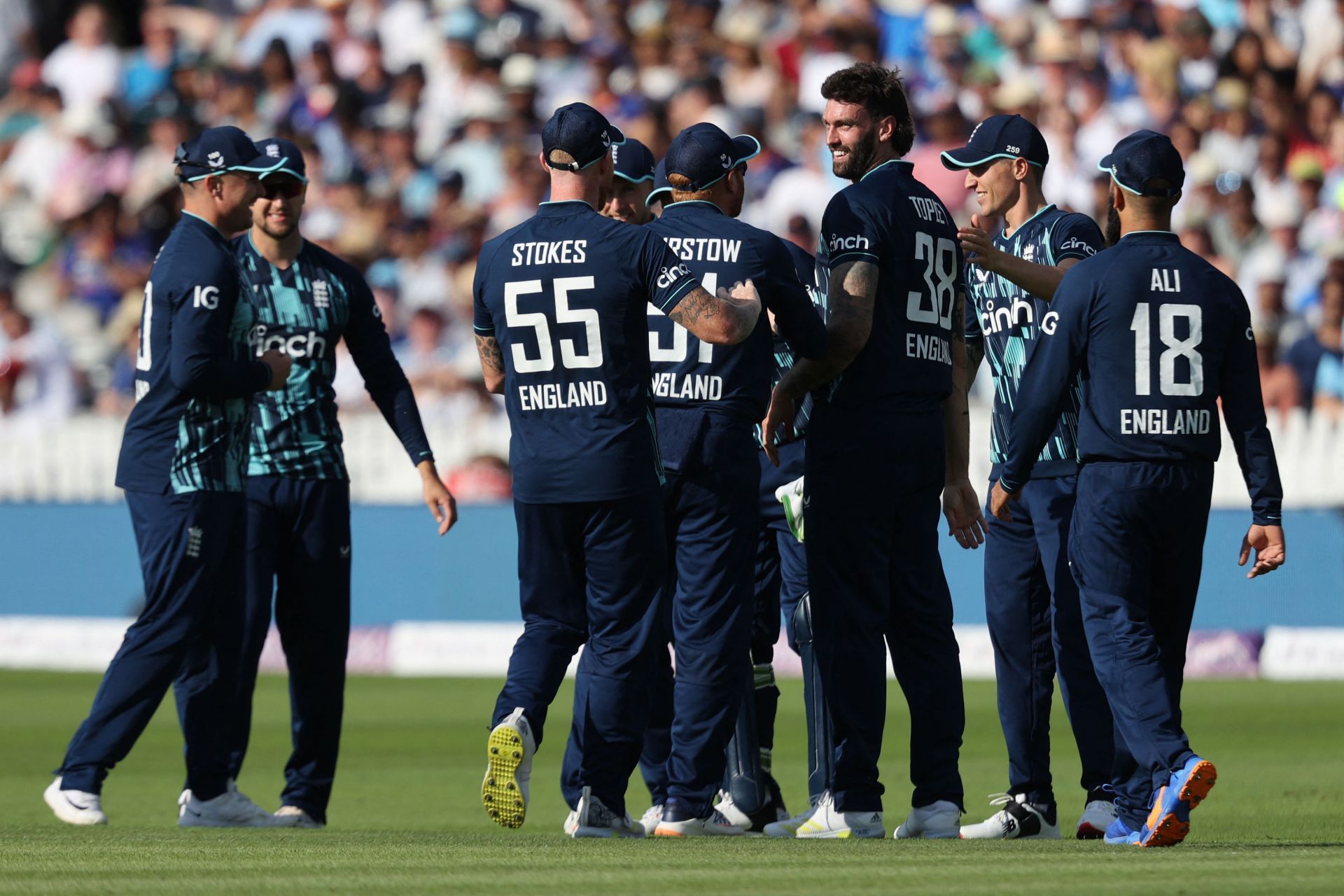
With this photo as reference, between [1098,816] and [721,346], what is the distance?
7.58 ft

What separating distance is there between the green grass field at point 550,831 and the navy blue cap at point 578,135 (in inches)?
93.3

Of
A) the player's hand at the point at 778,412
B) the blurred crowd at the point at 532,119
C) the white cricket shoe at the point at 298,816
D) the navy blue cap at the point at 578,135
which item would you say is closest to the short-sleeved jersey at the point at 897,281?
the player's hand at the point at 778,412

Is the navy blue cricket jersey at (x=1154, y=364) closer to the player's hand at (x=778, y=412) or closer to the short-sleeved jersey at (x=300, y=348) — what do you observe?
the player's hand at (x=778, y=412)

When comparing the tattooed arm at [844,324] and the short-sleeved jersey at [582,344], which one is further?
the tattooed arm at [844,324]

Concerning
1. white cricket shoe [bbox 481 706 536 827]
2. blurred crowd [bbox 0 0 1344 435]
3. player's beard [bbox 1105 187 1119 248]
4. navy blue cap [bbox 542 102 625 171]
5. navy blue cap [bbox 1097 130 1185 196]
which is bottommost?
white cricket shoe [bbox 481 706 536 827]

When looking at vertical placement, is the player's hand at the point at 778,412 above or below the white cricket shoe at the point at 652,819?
above

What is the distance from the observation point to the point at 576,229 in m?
7.61

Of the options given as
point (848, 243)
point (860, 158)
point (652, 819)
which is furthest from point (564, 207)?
point (652, 819)

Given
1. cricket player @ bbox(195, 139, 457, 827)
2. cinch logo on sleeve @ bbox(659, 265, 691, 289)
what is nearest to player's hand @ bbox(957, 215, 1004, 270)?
cinch logo on sleeve @ bbox(659, 265, 691, 289)

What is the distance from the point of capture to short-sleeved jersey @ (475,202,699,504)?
7.54m

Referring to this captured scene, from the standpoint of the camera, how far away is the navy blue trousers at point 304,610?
9.04 metres

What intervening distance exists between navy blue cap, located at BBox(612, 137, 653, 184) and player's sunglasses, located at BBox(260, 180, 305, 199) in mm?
1372

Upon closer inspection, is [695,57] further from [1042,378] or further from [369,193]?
[1042,378]

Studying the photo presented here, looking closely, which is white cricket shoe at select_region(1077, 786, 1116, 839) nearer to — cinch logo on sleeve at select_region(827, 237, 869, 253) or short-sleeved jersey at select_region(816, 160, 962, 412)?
short-sleeved jersey at select_region(816, 160, 962, 412)
